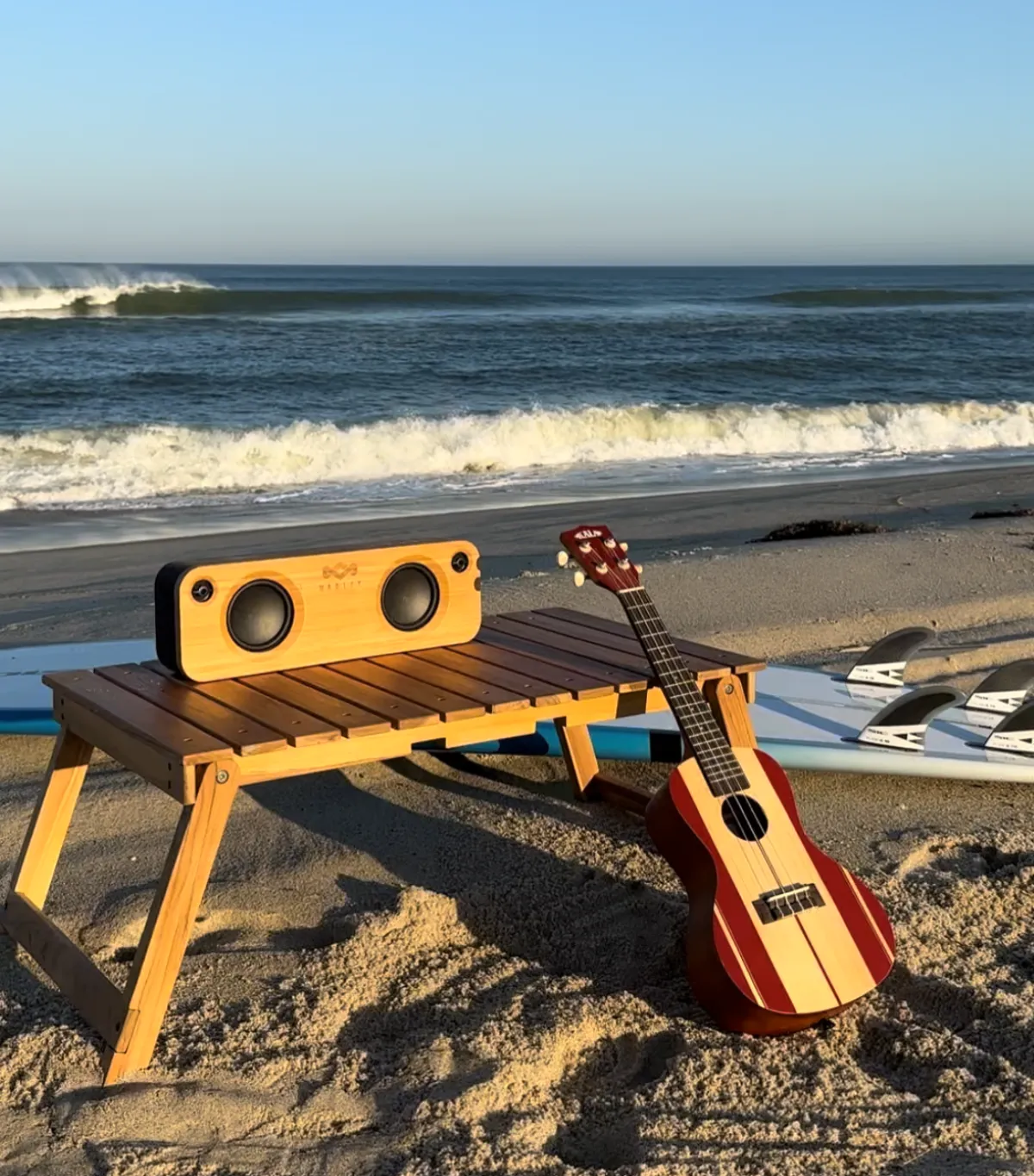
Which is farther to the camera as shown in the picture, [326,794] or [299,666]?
[326,794]

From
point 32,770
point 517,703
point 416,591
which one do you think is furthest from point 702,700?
point 32,770

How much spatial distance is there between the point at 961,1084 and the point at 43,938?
85.0 inches

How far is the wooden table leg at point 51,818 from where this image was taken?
131 inches

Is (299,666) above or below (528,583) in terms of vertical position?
above

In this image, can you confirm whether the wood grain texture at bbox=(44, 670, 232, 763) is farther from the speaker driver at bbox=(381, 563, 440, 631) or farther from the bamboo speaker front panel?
the speaker driver at bbox=(381, 563, 440, 631)

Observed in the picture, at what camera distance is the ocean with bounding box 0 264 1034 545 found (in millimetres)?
13219

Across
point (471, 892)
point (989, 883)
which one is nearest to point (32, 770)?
point (471, 892)

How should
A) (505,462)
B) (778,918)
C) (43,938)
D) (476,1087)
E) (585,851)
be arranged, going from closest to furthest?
1. (476,1087)
2. (778,918)
3. (43,938)
4. (585,851)
5. (505,462)

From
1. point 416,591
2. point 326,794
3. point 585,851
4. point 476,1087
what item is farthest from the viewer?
point 326,794

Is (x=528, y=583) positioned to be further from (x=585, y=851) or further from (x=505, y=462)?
(x=505, y=462)

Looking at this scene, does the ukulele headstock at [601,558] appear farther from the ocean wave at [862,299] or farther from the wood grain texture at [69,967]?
the ocean wave at [862,299]

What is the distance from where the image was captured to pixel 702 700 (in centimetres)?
329

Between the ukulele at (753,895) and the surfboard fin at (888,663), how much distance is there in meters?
1.86

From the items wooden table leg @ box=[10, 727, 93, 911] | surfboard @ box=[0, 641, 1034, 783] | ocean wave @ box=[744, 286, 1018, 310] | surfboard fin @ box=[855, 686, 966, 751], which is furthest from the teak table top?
ocean wave @ box=[744, 286, 1018, 310]
